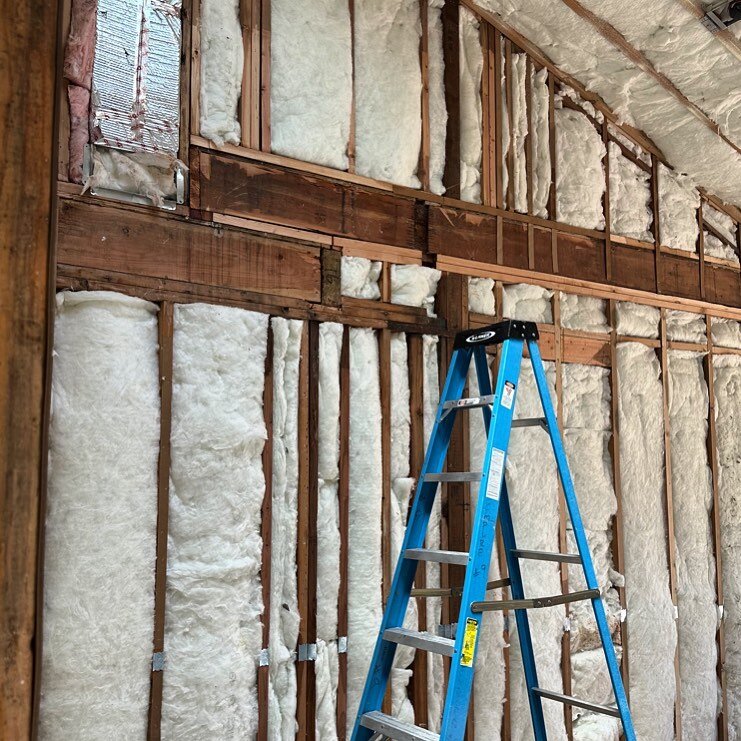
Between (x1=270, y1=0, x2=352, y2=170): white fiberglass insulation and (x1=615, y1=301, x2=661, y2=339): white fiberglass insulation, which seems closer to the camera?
(x1=270, y1=0, x2=352, y2=170): white fiberglass insulation

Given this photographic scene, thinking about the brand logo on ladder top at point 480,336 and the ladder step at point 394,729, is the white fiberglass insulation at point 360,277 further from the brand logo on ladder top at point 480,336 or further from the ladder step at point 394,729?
the ladder step at point 394,729

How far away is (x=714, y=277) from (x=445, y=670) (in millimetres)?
3335

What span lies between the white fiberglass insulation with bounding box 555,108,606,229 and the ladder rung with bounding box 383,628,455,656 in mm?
2695

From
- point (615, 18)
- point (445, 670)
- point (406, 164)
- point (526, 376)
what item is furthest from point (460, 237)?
point (445, 670)

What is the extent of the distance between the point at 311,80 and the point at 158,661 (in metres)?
2.57

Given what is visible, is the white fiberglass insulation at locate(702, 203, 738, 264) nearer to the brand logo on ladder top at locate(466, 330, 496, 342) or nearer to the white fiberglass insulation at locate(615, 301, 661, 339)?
the white fiberglass insulation at locate(615, 301, 661, 339)

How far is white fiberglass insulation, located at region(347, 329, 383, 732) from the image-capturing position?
3.55 metres

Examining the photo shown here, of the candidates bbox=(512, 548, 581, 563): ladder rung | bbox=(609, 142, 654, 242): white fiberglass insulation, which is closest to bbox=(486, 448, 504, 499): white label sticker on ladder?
bbox=(512, 548, 581, 563): ladder rung

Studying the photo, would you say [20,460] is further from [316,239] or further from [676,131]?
[676,131]

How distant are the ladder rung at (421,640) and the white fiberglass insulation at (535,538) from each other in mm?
1404

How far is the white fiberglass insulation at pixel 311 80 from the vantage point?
3.58 m

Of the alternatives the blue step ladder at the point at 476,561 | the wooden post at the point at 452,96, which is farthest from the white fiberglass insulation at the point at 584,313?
the blue step ladder at the point at 476,561

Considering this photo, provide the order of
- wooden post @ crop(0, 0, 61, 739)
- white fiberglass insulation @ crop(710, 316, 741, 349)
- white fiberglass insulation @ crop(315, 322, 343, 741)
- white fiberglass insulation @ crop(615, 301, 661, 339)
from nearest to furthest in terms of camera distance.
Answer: wooden post @ crop(0, 0, 61, 739), white fiberglass insulation @ crop(315, 322, 343, 741), white fiberglass insulation @ crop(615, 301, 661, 339), white fiberglass insulation @ crop(710, 316, 741, 349)

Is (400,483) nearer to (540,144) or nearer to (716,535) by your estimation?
(540,144)
